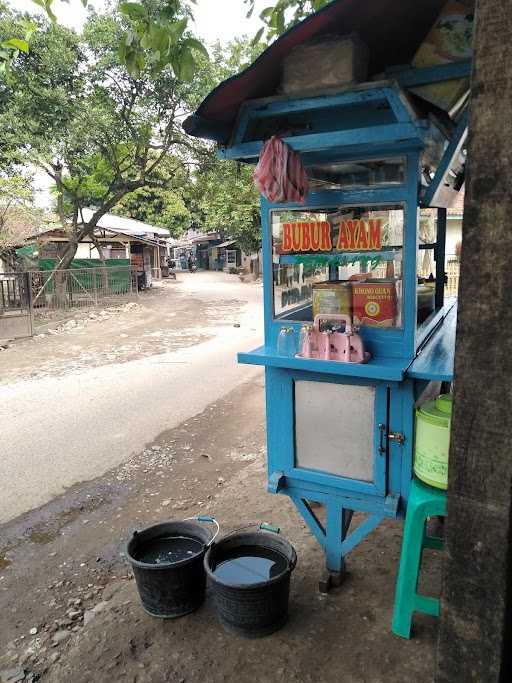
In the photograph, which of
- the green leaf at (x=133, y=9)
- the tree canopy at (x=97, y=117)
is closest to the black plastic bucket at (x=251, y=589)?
the green leaf at (x=133, y=9)

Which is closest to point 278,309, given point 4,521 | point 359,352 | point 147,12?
point 359,352

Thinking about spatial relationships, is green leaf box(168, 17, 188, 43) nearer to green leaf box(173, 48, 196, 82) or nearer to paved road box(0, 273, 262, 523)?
green leaf box(173, 48, 196, 82)

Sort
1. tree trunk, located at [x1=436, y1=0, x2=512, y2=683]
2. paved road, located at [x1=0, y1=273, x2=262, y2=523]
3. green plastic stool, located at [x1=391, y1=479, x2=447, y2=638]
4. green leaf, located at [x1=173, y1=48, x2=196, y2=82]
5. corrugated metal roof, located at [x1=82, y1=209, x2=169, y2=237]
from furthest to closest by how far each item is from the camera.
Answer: corrugated metal roof, located at [x1=82, y1=209, x2=169, y2=237], paved road, located at [x1=0, y1=273, x2=262, y2=523], green leaf, located at [x1=173, y1=48, x2=196, y2=82], green plastic stool, located at [x1=391, y1=479, x2=447, y2=638], tree trunk, located at [x1=436, y1=0, x2=512, y2=683]

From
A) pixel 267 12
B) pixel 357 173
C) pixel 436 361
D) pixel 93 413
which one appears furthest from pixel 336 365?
pixel 93 413

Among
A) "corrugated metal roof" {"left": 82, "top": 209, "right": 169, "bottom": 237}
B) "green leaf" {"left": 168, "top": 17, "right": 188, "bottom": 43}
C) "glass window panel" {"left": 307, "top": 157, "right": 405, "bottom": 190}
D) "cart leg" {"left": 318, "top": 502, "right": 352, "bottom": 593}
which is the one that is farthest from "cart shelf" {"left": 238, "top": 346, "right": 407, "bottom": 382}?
"corrugated metal roof" {"left": 82, "top": 209, "right": 169, "bottom": 237}

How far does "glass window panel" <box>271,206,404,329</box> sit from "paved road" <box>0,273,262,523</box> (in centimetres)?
306

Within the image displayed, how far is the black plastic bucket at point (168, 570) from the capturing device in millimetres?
2814

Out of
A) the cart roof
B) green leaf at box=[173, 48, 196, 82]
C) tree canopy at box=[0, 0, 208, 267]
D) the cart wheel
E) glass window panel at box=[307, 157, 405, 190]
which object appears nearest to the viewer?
the cart roof

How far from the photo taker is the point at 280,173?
266 cm

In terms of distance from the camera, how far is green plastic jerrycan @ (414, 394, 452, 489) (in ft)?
8.02

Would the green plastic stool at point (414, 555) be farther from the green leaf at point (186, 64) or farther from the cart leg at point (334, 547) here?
the green leaf at point (186, 64)

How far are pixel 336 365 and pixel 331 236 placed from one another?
0.75 meters

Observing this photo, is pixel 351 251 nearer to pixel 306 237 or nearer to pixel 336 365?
pixel 306 237

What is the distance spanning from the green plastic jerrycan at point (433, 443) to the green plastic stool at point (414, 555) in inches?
2.6
